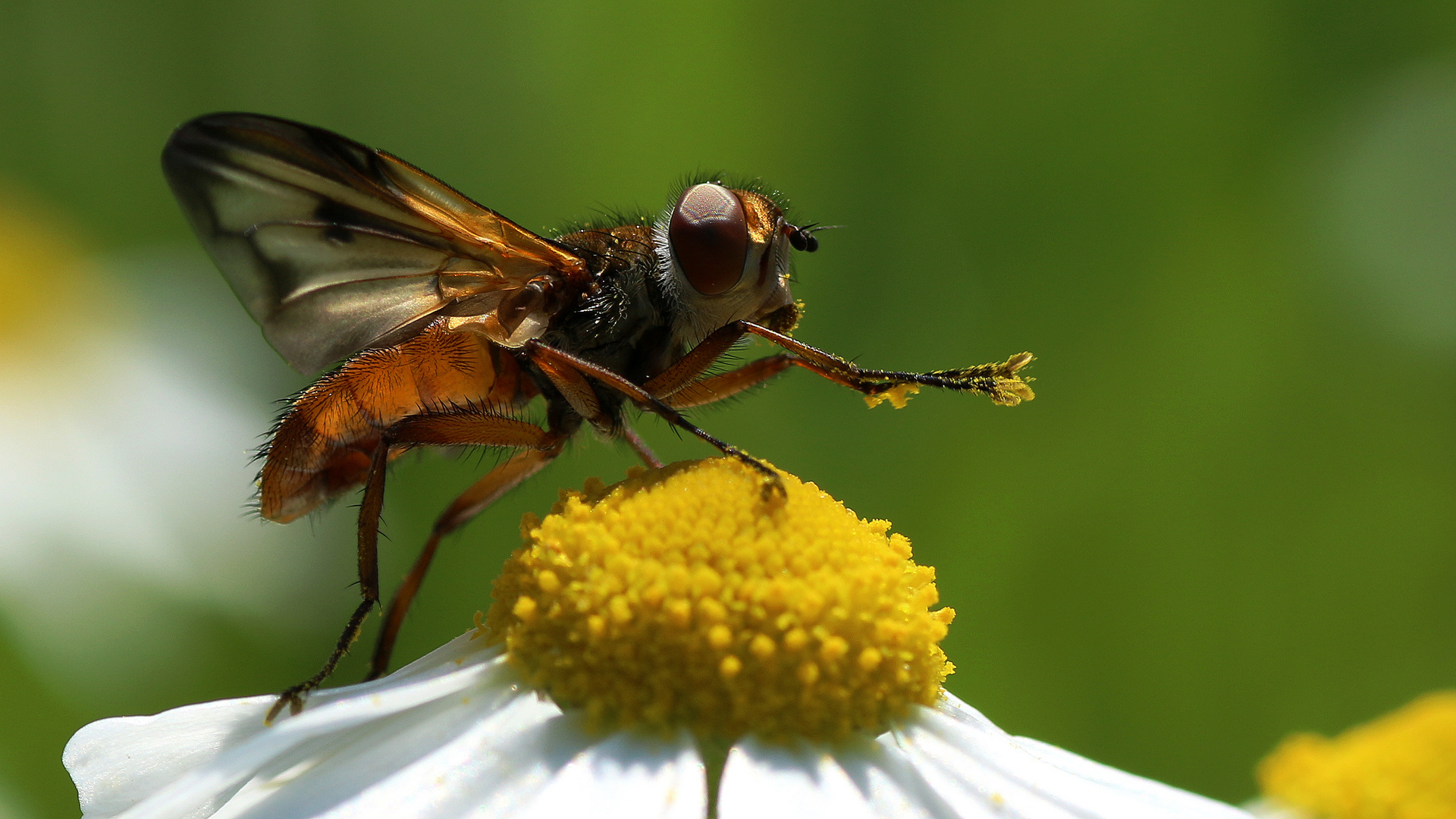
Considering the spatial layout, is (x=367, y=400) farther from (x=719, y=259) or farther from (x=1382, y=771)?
(x=1382, y=771)

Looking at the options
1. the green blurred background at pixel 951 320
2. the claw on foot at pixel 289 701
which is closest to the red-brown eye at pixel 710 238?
the claw on foot at pixel 289 701

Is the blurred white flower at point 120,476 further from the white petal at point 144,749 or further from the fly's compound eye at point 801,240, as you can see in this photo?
the fly's compound eye at point 801,240

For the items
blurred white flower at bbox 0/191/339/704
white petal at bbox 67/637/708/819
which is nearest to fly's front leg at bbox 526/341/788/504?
white petal at bbox 67/637/708/819

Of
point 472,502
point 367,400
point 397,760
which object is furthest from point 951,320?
point 397,760

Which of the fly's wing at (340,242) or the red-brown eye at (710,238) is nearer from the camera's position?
the fly's wing at (340,242)

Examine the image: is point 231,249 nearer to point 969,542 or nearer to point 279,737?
point 279,737

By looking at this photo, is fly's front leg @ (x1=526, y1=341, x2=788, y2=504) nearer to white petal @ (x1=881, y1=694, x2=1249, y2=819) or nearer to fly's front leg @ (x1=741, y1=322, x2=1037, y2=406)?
fly's front leg @ (x1=741, y1=322, x2=1037, y2=406)

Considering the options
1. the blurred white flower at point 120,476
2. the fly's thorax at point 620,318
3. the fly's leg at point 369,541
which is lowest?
the blurred white flower at point 120,476
